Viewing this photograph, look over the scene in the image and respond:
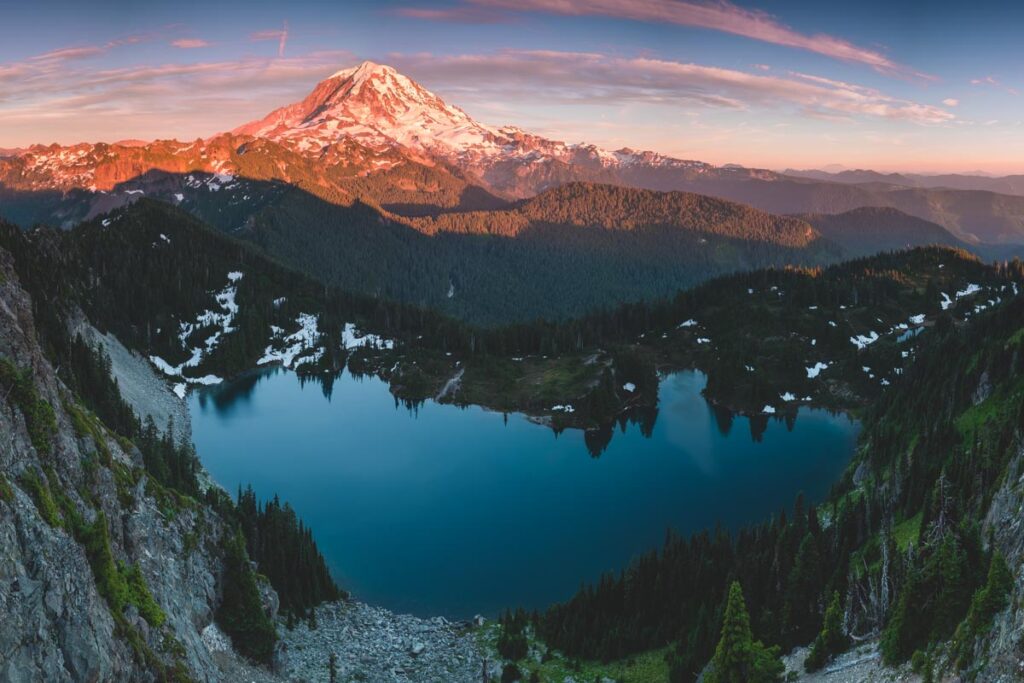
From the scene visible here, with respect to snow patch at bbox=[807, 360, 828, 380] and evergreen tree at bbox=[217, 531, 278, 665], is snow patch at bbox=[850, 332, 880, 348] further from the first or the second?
evergreen tree at bbox=[217, 531, 278, 665]

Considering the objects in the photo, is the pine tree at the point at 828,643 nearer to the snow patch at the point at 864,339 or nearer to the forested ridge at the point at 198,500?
the forested ridge at the point at 198,500

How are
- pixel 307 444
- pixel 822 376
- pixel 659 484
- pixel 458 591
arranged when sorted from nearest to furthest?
pixel 458 591 → pixel 659 484 → pixel 307 444 → pixel 822 376

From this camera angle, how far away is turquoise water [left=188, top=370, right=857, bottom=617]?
3553 inches

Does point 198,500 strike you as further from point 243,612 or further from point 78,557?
point 78,557

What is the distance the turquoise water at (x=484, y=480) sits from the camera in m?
90.2

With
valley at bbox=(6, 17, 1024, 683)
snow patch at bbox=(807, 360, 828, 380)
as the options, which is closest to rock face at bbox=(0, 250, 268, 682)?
valley at bbox=(6, 17, 1024, 683)

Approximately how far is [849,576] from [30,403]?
56672 mm

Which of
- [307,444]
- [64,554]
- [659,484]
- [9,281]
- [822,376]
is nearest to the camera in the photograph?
[64,554]

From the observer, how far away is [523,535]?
9962 cm

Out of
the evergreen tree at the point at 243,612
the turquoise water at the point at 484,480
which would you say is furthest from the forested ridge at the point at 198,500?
the turquoise water at the point at 484,480

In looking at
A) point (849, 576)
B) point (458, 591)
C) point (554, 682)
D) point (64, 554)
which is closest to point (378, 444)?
point (458, 591)

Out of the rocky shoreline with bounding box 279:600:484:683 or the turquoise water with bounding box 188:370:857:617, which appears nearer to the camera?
the rocky shoreline with bounding box 279:600:484:683

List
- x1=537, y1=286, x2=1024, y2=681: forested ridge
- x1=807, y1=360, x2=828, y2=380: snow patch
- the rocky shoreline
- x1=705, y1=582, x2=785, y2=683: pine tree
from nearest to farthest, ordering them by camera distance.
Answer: x1=537, y1=286, x2=1024, y2=681: forested ridge < x1=705, y1=582, x2=785, y2=683: pine tree < the rocky shoreline < x1=807, y1=360, x2=828, y2=380: snow patch

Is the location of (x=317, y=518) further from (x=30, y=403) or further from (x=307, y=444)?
(x=30, y=403)
